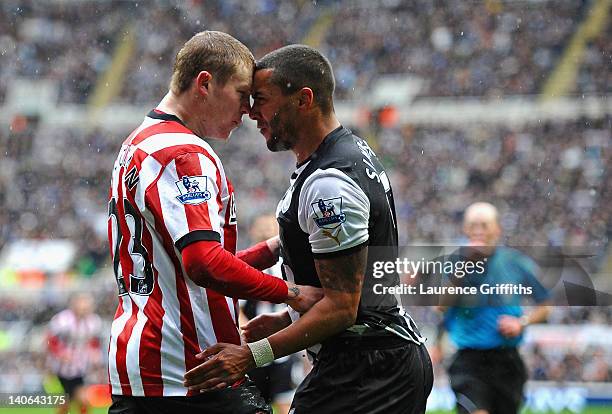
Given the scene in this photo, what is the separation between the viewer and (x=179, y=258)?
316 centimetres

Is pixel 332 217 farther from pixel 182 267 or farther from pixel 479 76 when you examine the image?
pixel 479 76

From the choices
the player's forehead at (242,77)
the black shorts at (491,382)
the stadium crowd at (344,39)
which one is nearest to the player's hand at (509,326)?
the black shorts at (491,382)

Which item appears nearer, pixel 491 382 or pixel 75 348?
pixel 491 382

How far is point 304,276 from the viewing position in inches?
136

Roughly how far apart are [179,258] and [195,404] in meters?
0.52

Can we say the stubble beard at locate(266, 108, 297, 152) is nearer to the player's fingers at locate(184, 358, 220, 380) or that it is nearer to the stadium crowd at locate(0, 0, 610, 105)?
the player's fingers at locate(184, 358, 220, 380)

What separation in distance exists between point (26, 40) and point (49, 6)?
1177 millimetres

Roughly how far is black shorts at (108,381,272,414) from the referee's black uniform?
0.87ft

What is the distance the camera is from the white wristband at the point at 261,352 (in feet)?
10.6

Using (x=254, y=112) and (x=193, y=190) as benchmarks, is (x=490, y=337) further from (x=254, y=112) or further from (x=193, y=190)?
(x=193, y=190)

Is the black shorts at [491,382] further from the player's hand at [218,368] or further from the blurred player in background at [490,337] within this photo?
the player's hand at [218,368]

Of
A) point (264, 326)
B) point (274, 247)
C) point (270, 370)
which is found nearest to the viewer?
point (264, 326)

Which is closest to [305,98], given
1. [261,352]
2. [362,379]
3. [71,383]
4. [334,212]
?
[334,212]

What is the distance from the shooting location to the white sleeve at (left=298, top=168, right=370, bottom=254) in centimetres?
320
